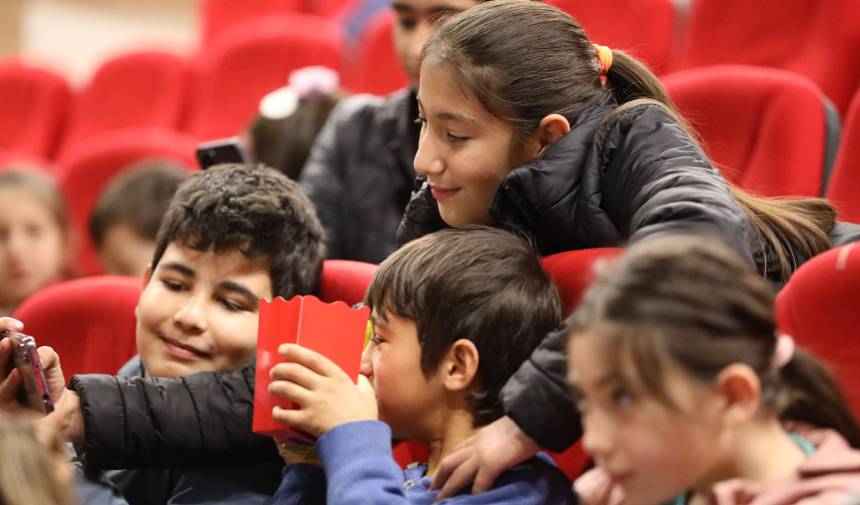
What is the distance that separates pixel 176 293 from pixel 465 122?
332mm

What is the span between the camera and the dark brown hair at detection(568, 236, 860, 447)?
723mm

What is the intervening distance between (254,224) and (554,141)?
31cm

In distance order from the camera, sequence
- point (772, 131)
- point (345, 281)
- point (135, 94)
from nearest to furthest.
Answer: point (345, 281)
point (772, 131)
point (135, 94)

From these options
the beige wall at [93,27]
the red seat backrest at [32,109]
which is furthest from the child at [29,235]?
the beige wall at [93,27]

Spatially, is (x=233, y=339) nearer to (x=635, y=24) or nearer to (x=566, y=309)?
(x=566, y=309)

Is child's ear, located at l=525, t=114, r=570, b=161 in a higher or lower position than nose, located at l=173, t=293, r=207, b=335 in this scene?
higher

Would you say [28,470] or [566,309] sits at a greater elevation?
[28,470]

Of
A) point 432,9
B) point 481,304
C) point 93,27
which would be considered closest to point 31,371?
point 481,304

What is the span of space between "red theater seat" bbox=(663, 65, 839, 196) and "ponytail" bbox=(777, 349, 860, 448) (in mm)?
640

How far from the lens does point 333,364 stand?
0.96m

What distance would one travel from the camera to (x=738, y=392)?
732 mm

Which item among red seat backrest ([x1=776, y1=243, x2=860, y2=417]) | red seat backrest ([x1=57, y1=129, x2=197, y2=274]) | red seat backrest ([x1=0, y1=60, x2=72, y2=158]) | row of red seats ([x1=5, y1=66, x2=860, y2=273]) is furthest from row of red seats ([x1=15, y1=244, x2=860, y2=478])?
red seat backrest ([x1=0, y1=60, x2=72, y2=158])

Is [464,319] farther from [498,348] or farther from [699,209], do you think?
[699,209]

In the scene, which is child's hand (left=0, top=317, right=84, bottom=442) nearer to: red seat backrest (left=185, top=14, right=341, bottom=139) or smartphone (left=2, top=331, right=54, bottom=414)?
smartphone (left=2, top=331, right=54, bottom=414)
